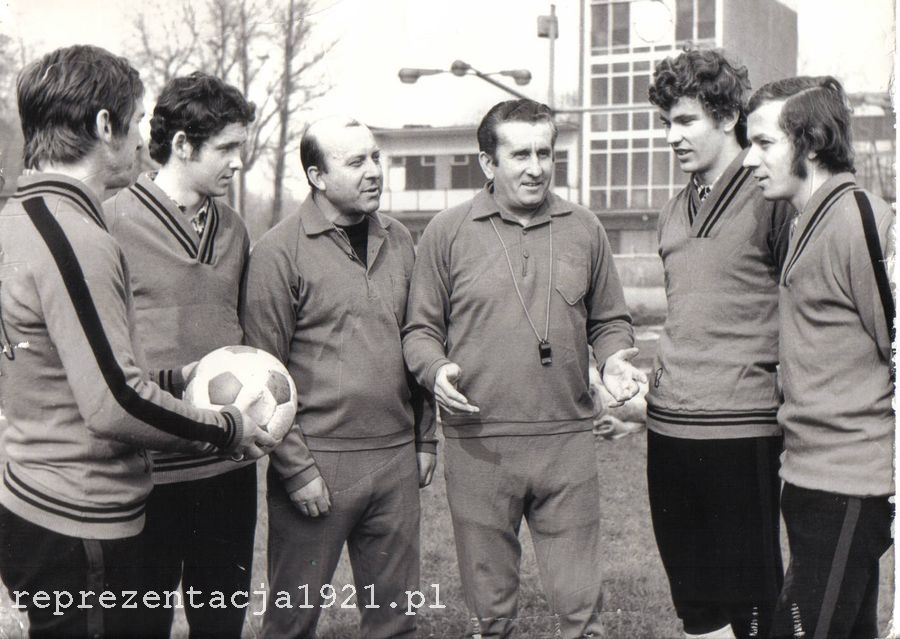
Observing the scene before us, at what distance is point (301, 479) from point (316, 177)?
50.0 inches

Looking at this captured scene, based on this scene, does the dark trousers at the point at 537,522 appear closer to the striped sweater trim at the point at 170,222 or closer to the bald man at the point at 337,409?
the bald man at the point at 337,409

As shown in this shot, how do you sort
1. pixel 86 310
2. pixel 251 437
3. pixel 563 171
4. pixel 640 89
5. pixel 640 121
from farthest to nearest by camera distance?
1. pixel 640 121
2. pixel 563 171
3. pixel 640 89
4. pixel 251 437
5. pixel 86 310

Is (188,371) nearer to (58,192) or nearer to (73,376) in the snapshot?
(73,376)

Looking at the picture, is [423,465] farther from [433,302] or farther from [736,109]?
[736,109]

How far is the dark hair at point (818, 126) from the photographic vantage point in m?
3.52

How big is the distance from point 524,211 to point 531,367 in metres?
0.68

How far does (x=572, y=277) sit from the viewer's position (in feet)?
13.8

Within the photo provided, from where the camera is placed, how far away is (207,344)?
155 inches

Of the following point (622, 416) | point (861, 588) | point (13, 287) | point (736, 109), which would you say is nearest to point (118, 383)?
point (13, 287)

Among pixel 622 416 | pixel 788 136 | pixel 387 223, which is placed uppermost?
pixel 788 136

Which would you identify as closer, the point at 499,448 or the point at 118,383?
the point at 118,383

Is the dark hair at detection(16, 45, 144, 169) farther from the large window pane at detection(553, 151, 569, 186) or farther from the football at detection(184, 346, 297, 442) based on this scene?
the large window pane at detection(553, 151, 569, 186)

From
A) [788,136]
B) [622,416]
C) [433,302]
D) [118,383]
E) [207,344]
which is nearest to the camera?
[118,383]

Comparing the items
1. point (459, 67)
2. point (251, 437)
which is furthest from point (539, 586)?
point (459, 67)
